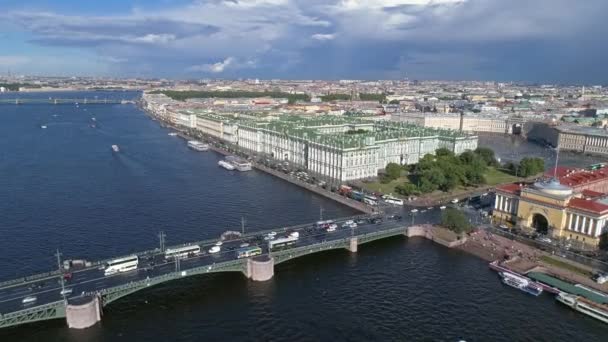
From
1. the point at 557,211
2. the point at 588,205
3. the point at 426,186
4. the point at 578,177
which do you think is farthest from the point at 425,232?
the point at 578,177

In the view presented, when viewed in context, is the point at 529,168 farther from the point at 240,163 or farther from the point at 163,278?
the point at 163,278

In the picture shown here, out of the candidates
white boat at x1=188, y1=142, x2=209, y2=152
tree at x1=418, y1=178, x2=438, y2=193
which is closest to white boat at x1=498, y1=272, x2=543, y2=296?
tree at x1=418, y1=178, x2=438, y2=193

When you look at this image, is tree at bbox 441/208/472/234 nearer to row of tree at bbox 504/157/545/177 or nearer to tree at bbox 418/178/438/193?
tree at bbox 418/178/438/193

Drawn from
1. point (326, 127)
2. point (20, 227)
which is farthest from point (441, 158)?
point (20, 227)

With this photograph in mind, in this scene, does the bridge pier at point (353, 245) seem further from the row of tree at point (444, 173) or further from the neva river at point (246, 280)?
the row of tree at point (444, 173)

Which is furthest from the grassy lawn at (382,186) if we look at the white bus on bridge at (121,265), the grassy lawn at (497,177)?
the white bus on bridge at (121,265)

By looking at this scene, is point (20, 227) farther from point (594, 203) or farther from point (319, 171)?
point (594, 203)
